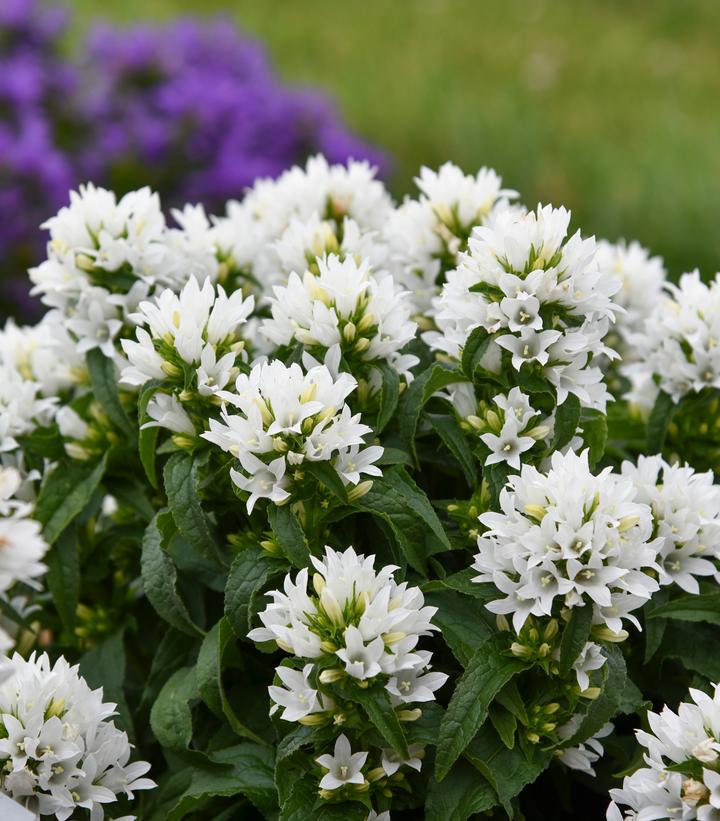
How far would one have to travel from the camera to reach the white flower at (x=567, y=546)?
160 centimetres

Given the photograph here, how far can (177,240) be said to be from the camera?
7.50ft

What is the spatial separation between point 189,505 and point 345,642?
34cm

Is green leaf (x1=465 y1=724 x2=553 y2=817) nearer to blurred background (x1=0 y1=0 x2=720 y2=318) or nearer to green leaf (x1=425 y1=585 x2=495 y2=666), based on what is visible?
green leaf (x1=425 y1=585 x2=495 y2=666)

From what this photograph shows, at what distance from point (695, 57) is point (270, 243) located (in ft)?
21.7

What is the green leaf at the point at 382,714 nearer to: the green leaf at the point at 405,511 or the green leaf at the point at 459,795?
the green leaf at the point at 459,795

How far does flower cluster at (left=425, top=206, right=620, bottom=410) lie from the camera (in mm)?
1757

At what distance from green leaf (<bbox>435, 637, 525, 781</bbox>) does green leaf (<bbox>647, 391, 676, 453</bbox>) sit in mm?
642

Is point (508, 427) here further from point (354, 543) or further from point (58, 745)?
point (58, 745)

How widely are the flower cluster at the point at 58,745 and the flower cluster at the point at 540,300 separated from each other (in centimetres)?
81

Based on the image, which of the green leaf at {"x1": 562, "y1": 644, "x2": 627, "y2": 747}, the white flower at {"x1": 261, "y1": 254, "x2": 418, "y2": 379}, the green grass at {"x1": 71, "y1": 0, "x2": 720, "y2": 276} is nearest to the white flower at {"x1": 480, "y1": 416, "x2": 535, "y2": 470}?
the white flower at {"x1": 261, "y1": 254, "x2": 418, "y2": 379}

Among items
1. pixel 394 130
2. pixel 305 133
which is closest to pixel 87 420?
pixel 305 133

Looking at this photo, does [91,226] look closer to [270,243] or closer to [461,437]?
Answer: [270,243]

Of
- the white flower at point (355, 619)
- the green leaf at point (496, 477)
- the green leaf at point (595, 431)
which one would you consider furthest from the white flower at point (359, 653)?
the green leaf at point (595, 431)

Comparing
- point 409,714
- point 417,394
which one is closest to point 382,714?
point 409,714
